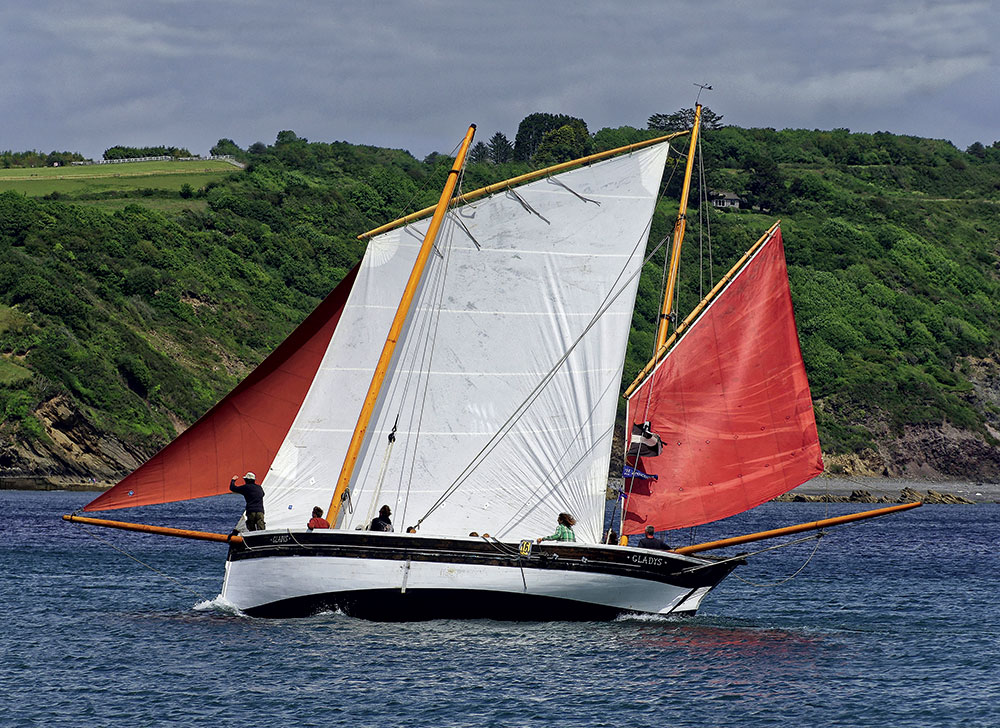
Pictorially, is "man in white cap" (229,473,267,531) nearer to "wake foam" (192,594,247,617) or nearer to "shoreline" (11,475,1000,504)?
"wake foam" (192,594,247,617)

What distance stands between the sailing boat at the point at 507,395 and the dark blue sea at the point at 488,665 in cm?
246

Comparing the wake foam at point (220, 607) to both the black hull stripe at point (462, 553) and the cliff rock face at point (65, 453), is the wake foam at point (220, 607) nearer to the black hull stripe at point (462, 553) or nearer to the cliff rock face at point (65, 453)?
the black hull stripe at point (462, 553)

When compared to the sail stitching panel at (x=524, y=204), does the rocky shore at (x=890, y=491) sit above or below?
below

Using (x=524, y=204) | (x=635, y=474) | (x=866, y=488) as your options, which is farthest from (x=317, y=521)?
(x=866, y=488)

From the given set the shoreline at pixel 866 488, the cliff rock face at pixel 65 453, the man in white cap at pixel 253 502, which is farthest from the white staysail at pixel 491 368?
the cliff rock face at pixel 65 453

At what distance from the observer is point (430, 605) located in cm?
3422

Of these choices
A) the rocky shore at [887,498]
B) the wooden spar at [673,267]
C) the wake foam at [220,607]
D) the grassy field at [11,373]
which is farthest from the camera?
the rocky shore at [887,498]

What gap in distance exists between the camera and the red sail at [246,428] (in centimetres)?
3550

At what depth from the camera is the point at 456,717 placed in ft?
87.0

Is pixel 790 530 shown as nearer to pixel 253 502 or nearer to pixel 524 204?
pixel 524 204

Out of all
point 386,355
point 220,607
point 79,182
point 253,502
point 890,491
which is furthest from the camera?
point 79,182

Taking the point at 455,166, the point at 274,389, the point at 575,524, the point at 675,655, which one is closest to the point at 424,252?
the point at 455,166

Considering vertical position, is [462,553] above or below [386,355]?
below

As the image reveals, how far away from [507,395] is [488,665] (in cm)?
808
